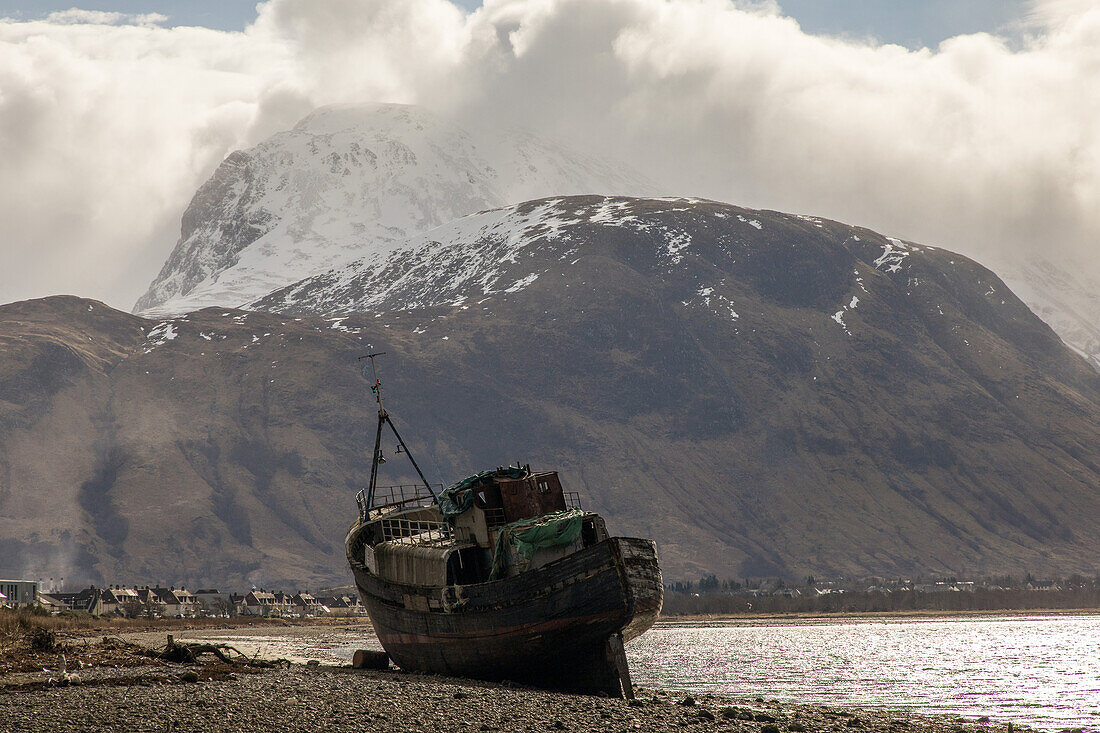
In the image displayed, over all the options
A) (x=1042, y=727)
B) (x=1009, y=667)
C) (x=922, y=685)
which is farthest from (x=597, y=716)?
(x=1009, y=667)

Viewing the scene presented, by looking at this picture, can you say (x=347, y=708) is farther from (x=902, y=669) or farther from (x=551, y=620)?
(x=902, y=669)

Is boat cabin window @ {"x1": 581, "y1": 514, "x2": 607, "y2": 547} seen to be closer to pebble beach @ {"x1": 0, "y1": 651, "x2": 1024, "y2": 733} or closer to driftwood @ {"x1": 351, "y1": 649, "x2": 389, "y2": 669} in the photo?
pebble beach @ {"x1": 0, "y1": 651, "x2": 1024, "y2": 733}

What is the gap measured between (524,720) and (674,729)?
194 inches

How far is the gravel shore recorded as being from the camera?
108 feet

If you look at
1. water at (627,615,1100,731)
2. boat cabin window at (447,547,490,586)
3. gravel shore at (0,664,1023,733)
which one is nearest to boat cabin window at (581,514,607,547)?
boat cabin window at (447,547,490,586)

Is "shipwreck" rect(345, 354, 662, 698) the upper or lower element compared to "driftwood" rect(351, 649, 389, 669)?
upper

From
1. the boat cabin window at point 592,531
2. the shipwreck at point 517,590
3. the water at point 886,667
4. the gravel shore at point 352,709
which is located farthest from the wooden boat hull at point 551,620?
Result: the water at point 886,667

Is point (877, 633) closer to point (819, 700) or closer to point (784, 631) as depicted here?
point (784, 631)

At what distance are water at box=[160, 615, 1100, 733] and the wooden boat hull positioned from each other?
14.0 metres

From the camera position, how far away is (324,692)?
40.8 meters

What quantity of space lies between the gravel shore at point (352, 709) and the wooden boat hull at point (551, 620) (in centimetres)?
205

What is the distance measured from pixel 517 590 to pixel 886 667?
54316 mm

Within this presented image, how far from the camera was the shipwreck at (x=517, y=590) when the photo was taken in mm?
49875

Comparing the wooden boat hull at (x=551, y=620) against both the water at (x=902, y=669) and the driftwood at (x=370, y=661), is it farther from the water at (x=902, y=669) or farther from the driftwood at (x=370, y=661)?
the water at (x=902, y=669)
